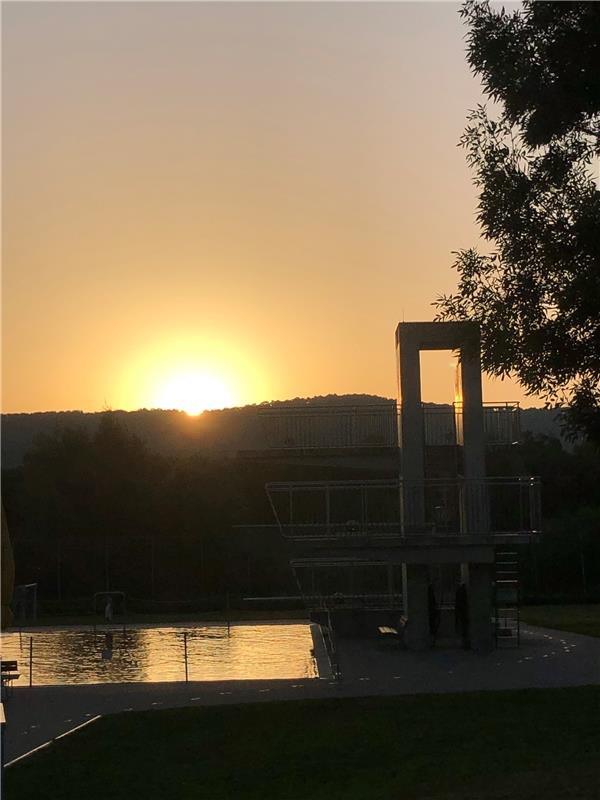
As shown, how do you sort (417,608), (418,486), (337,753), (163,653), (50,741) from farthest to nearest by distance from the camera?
(418,486) < (417,608) < (163,653) < (50,741) < (337,753)

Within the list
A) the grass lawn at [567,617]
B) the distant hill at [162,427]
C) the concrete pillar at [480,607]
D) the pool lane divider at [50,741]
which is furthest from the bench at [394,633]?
the distant hill at [162,427]

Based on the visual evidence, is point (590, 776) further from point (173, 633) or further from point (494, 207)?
point (173, 633)

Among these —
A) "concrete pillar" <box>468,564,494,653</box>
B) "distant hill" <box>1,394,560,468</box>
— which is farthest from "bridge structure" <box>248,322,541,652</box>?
"distant hill" <box>1,394,560,468</box>

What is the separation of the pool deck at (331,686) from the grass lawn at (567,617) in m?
6.15

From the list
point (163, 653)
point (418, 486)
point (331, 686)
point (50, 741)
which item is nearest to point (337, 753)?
point (50, 741)

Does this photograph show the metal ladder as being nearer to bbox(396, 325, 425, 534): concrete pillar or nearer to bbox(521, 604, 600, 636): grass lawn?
bbox(521, 604, 600, 636): grass lawn

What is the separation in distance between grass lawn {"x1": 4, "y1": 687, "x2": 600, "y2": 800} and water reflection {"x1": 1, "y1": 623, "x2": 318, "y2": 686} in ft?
15.7

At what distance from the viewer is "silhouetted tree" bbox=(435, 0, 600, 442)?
12.0 metres

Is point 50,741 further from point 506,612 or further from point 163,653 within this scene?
point 506,612

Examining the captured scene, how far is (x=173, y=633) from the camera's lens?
28594mm

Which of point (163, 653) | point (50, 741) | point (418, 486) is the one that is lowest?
point (163, 653)

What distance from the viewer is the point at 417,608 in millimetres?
23859

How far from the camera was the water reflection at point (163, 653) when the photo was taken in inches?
784

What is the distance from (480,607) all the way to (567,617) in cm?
1046
